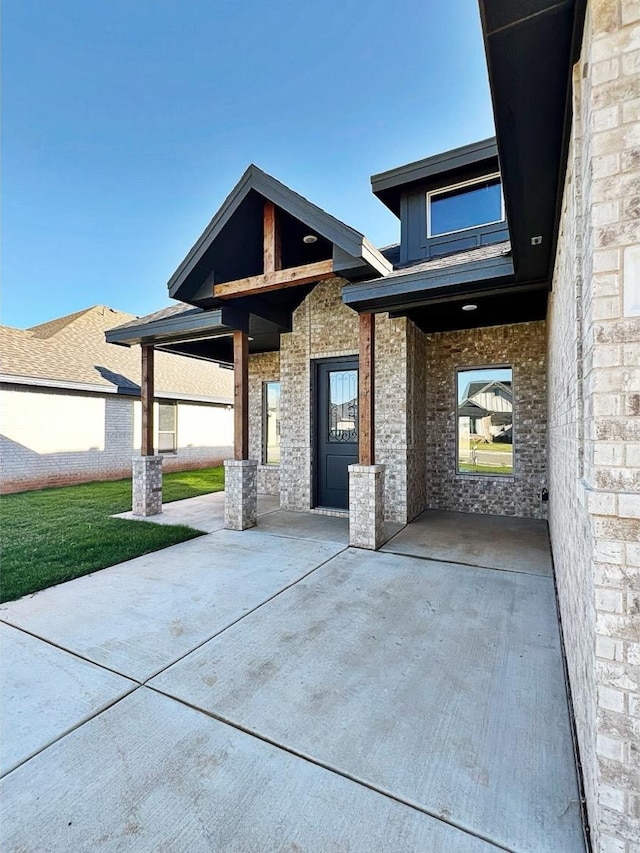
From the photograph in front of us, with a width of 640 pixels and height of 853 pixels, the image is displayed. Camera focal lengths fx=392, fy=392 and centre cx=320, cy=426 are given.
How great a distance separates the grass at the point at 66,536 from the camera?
4516 millimetres

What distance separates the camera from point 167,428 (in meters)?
14.6

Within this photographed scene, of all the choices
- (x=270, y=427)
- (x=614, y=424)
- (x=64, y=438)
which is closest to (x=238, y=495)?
(x=270, y=427)

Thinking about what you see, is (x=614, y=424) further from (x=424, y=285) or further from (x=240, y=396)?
(x=240, y=396)

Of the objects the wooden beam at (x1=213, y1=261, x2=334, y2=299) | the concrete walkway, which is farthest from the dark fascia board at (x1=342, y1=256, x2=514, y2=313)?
the concrete walkway

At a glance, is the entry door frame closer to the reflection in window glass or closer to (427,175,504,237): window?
the reflection in window glass

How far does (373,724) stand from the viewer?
2.26 meters

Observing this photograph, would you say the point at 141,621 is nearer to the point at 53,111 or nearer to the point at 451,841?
the point at 451,841

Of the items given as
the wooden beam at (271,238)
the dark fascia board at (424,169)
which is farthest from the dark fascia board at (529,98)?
the dark fascia board at (424,169)

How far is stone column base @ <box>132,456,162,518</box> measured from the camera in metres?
7.32

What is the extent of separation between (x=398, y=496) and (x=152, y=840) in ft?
18.0

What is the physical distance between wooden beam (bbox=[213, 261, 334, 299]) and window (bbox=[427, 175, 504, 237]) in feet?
9.47

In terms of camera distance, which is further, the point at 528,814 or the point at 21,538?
the point at 21,538

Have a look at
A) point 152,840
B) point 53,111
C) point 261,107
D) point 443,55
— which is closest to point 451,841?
point 152,840

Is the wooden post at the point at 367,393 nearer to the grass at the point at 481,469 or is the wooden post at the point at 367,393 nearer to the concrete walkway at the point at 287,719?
the concrete walkway at the point at 287,719
